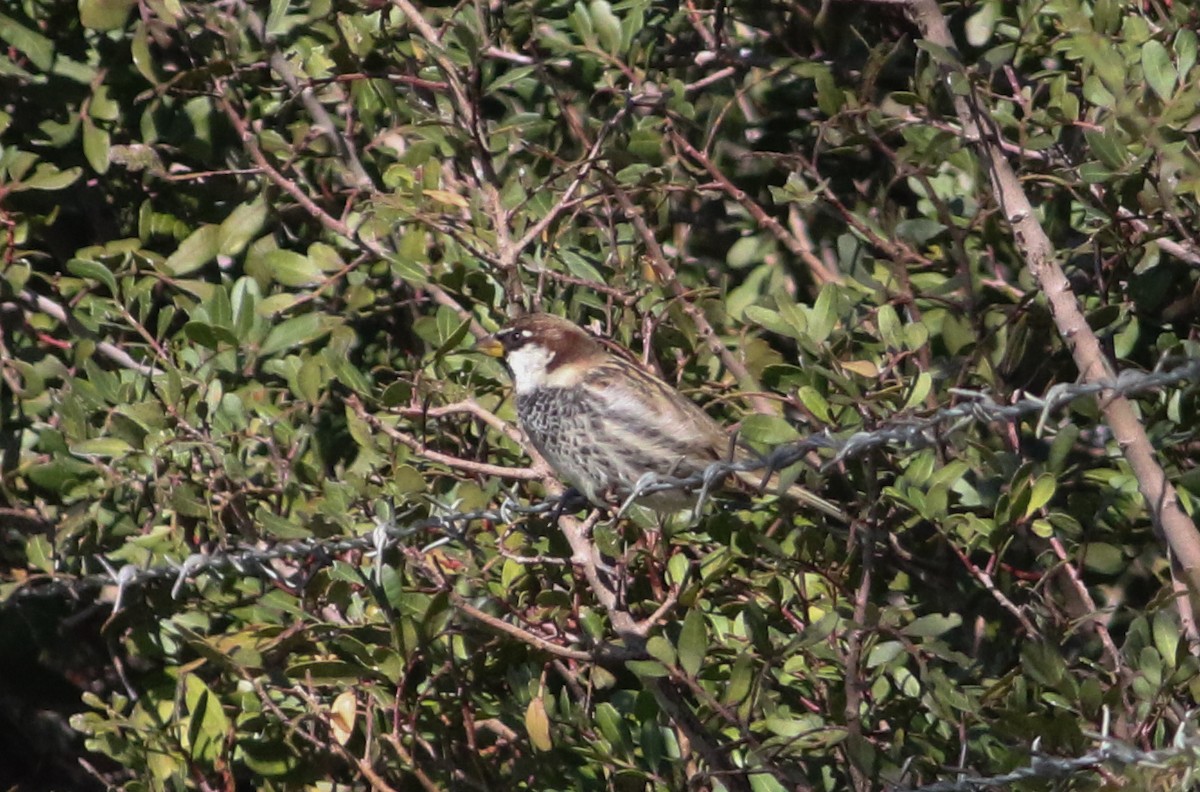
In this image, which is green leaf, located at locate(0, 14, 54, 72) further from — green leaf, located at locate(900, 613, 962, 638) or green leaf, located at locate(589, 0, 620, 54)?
green leaf, located at locate(900, 613, 962, 638)

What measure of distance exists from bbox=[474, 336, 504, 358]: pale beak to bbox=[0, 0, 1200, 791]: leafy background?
0.17 feet

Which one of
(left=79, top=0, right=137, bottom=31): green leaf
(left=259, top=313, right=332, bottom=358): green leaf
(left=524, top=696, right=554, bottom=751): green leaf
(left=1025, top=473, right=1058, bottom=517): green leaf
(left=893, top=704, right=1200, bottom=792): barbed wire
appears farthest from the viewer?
(left=79, top=0, right=137, bottom=31): green leaf

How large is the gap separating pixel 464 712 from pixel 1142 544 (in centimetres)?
138

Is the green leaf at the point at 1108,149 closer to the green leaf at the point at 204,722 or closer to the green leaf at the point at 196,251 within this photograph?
the green leaf at the point at 196,251

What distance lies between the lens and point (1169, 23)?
3.18 meters

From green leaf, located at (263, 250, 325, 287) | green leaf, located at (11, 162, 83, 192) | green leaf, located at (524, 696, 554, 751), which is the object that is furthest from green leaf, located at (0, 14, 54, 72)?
green leaf, located at (524, 696, 554, 751)

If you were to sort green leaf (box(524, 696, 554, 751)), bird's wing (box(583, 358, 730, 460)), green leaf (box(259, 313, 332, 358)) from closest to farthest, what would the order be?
green leaf (box(524, 696, 554, 751))
green leaf (box(259, 313, 332, 358))
bird's wing (box(583, 358, 730, 460))

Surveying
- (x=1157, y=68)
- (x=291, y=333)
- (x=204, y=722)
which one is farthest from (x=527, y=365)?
(x=1157, y=68)

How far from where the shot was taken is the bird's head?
3367 millimetres

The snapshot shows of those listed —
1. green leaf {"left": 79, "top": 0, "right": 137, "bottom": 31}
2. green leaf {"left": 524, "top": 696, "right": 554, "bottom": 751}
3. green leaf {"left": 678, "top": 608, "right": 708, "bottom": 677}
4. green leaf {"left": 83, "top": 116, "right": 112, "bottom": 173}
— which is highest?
green leaf {"left": 79, "top": 0, "right": 137, "bottom": 31}

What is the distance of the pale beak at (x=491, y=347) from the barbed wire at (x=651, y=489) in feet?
1.05

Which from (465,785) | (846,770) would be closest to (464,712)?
(465,785)

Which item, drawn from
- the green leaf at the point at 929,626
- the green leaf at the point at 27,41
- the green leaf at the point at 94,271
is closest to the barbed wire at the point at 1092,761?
the green leaf at the point at 929,626

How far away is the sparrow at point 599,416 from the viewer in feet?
11.2
